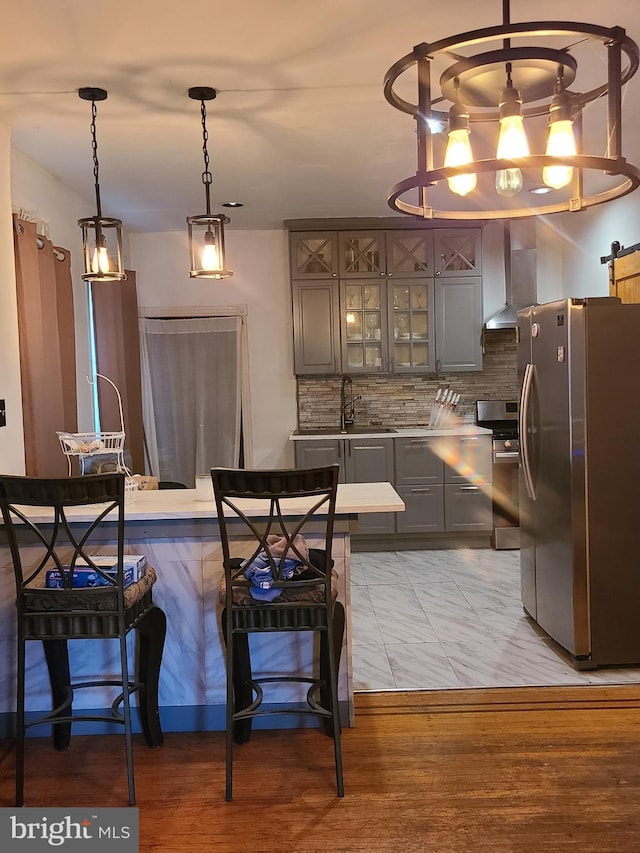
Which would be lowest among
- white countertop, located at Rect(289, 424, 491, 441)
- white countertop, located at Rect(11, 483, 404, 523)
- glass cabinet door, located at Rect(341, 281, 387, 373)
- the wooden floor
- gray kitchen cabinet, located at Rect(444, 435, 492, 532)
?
the wooden floor

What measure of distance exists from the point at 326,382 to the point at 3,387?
3197 millimetres

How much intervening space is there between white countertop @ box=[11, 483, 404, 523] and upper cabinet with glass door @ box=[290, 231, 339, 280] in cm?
312

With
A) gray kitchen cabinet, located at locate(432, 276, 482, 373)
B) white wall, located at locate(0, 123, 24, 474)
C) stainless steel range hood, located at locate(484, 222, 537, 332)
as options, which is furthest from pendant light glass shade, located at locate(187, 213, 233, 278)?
stainless steel range hood, located at locate(484, 222, 537, 332)

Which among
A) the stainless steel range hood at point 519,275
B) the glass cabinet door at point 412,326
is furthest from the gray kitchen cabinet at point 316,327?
the stainless steel range hood at point 519,275

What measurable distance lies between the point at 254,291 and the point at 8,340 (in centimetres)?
295

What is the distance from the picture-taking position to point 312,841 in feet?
6.74

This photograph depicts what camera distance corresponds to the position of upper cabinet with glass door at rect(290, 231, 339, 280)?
5.50 meters

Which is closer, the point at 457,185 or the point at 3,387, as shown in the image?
the point at 457,185

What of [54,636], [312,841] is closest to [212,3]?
[54,636]

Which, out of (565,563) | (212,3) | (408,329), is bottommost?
(565,563)

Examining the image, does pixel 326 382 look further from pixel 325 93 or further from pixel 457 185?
pixel 457 185

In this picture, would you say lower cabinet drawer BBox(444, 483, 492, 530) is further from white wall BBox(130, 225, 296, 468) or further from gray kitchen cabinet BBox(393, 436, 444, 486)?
white wall BBox(130, 225, 296, 468)

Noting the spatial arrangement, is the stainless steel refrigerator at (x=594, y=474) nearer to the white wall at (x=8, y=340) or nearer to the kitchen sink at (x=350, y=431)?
the kitchen sink at (x=350, y=431)

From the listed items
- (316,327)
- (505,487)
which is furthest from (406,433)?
(316,327)
